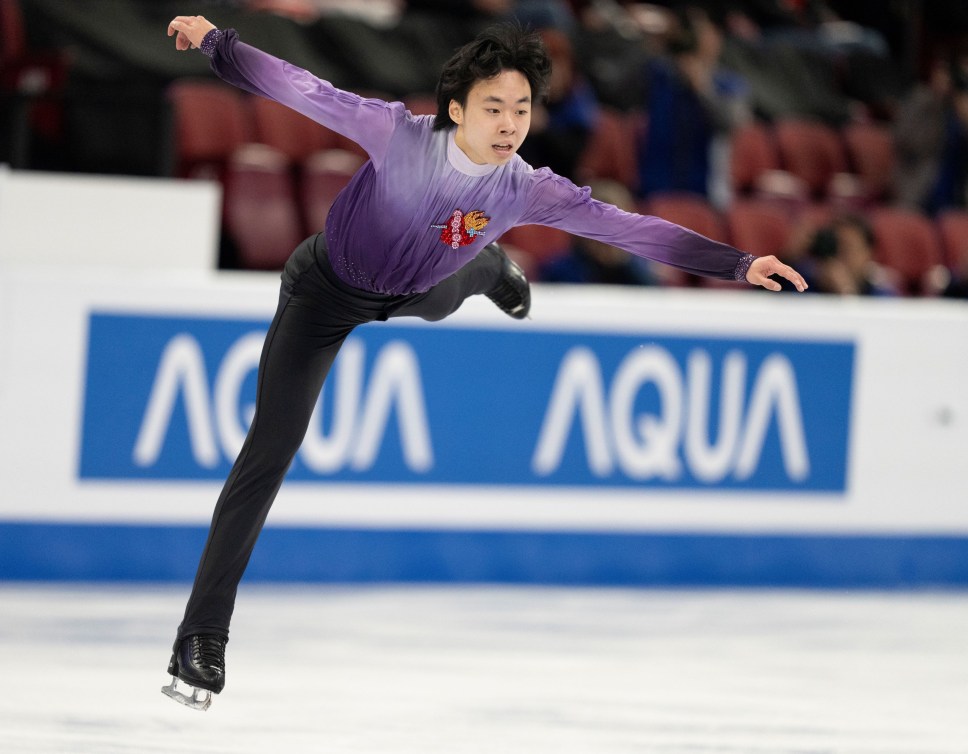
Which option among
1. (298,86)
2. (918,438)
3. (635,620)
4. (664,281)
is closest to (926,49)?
(664,281)

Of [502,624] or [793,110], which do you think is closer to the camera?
[502,624]

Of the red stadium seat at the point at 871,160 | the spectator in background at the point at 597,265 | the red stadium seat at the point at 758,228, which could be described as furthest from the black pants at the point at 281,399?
the red stadium seat at the point at 871,160

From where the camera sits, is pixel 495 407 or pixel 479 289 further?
pixel 495 407

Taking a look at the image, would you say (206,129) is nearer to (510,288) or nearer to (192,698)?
Answer: (510,288)

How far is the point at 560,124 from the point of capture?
766 cm

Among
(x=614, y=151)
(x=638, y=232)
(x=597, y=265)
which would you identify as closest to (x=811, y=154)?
(x=614, y=151)

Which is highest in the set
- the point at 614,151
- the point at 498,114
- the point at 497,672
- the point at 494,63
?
the point at 614,151

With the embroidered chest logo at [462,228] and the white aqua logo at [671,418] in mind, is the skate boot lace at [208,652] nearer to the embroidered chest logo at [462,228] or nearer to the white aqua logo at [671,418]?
the embroidered chest logo at [462,228]

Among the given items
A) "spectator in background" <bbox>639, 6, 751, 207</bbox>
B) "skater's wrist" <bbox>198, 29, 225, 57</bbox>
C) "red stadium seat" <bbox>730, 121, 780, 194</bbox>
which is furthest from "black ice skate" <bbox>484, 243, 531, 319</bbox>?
"red stadium seat" <bbox>730, 121, 780, 194</bbox>

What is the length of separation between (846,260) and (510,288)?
148 inches

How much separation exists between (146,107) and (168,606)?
9.51 ft

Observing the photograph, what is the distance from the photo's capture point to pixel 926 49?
12898 millimetres

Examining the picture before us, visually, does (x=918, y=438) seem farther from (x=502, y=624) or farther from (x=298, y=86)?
(x=298, y=86)

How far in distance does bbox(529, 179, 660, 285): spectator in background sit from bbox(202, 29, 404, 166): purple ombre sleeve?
367cm
